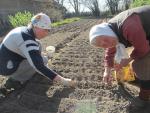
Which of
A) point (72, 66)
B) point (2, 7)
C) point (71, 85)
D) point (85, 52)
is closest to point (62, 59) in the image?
point (72, 66)

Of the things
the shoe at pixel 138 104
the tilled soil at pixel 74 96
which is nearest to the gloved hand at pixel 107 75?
the tilled soil at pixel 74 96

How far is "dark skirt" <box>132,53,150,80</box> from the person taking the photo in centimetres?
436

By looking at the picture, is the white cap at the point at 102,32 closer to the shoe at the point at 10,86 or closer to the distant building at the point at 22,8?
the shoe at the point at 10,86

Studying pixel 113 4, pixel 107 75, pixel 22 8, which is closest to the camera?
pixel 107 75

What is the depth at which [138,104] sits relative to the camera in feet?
14.4

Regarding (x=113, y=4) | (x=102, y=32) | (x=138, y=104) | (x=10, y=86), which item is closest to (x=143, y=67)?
(x=138, y=104)

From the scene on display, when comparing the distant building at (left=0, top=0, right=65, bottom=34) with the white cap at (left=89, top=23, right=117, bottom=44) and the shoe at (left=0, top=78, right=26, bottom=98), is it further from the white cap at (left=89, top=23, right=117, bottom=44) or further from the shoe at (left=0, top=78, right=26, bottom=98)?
the white cap at (left=89, top=23, right=117, bottom=44)

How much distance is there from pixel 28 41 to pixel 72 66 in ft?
6.21

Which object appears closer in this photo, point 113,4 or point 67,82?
point 67,82

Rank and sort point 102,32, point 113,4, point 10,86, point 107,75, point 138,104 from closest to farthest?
point 102,32 → point 138,104 → point 107,75 → point 10,86 → point 113,4

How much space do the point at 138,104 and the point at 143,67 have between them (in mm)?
474

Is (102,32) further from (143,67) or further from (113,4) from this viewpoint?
(113,4)

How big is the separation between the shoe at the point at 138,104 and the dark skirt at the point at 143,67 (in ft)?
0.97

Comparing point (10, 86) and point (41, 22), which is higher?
point (41, 22)
